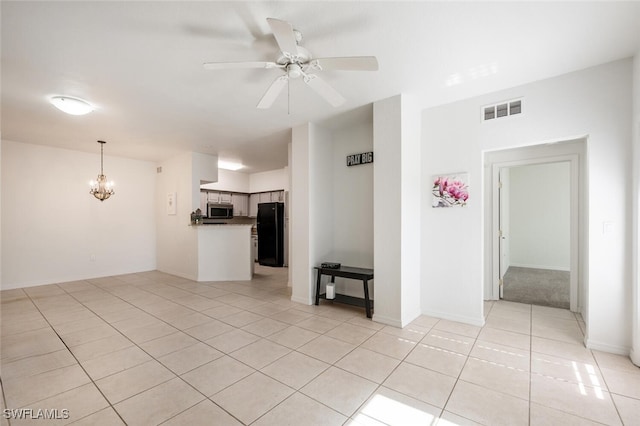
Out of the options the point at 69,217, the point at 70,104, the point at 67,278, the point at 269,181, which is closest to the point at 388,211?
the point at 70,104

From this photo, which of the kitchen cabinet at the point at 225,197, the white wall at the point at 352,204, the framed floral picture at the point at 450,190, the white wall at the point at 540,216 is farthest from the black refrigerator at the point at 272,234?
the white wall at the point at 540,216

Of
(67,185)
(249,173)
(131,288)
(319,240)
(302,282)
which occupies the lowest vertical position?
(131,288)

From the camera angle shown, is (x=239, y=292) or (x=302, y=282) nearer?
(x=302, y=282)

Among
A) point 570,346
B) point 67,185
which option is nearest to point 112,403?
point 570,346

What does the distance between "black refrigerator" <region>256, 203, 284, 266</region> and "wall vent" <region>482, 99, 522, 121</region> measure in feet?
17.6

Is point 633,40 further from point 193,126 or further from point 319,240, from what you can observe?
point 193,126

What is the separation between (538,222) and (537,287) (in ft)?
8.08

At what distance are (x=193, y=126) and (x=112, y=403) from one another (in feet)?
12.1

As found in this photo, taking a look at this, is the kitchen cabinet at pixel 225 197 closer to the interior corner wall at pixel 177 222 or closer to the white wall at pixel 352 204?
the interior corner wall at pixel 177 222

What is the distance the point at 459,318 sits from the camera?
11.4 ft

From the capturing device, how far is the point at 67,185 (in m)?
5.81

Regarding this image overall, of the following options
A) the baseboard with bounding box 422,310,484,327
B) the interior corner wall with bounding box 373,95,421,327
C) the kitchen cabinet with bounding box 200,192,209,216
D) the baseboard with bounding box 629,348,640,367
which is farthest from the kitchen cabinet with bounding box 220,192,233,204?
the baseboard with bounding box 629,348,640,367

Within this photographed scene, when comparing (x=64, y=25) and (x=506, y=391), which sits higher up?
(x=64, y=25)

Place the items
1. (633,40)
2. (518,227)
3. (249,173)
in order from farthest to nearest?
(249,173) < (518,227) < (633,40)
